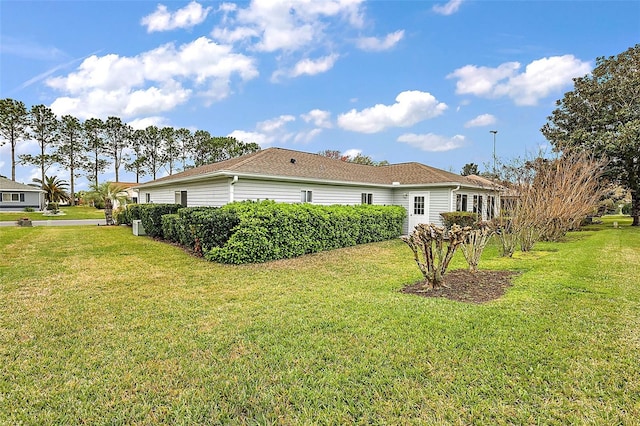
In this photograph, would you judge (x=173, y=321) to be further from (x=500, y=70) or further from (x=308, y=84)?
(x=500, y=70)

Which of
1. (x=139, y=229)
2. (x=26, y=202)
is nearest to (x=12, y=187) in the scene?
(x=26, y=202)

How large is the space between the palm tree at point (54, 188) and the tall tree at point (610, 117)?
48743 mm

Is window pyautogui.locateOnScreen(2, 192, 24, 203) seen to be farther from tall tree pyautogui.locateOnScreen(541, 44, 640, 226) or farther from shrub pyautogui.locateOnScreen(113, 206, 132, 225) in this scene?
tall tree pyautogui.locateOnScreen(541, 44, 640, 226)

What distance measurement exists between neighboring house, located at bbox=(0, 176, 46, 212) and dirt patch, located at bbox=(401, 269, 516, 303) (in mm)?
44225

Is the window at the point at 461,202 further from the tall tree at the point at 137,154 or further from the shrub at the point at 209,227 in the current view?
the tall tree at the point at 137,154

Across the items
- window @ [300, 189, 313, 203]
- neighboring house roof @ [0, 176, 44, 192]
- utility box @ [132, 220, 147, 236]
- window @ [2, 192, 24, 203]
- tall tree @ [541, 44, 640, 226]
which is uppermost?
tall tree @ [541, 44, 640, 226]

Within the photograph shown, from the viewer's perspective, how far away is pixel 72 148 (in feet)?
137

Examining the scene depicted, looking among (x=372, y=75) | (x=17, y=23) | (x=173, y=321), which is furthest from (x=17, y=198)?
(x=173, y=321)

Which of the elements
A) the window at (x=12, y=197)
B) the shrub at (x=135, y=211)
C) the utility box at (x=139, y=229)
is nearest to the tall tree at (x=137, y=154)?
the window at (x=12, y=197)

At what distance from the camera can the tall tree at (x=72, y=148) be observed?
4037cm

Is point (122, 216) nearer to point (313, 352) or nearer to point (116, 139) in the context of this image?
point (313, 352)

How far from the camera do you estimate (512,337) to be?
379 centimetres

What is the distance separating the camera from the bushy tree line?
37875 mm

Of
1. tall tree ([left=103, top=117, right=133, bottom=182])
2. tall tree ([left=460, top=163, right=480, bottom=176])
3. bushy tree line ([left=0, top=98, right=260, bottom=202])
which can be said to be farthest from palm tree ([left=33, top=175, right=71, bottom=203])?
tall tree ([left=460, top=163, right=480, bottom=176])
